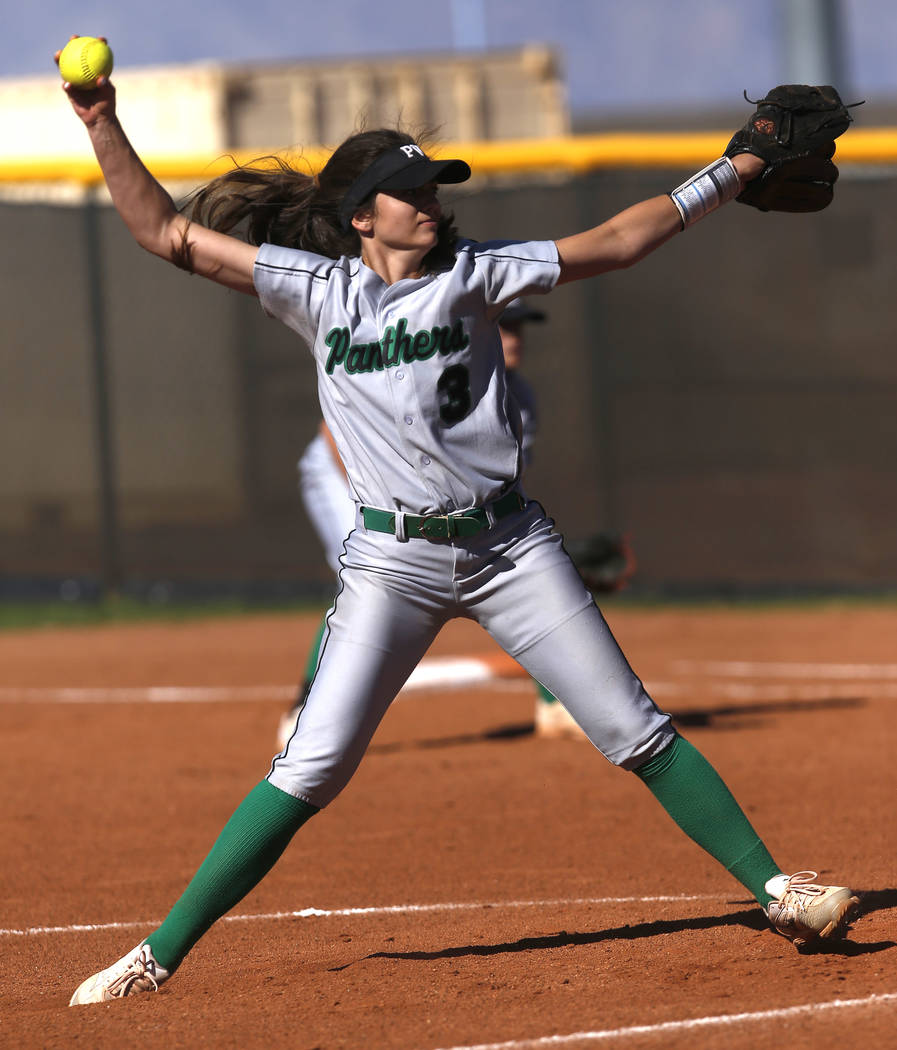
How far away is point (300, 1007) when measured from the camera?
128 inches

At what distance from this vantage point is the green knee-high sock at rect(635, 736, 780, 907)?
347 cm

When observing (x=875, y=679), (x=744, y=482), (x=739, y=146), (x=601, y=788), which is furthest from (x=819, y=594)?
(x=739, y=146)

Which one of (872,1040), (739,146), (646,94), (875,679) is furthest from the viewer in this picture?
(646,94)

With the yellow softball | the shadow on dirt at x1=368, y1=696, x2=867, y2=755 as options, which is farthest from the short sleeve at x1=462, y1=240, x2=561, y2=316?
the shadow on dirt at x1=368, y1=696, x2=867, y2=755

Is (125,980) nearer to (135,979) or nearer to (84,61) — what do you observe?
(135,979)

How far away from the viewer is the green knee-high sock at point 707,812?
347 cm

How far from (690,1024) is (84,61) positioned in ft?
7.68

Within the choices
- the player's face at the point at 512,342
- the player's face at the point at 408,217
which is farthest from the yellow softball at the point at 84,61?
the player's face at the point at 512,342

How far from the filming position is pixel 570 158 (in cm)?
1175

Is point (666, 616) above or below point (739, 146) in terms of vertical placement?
below

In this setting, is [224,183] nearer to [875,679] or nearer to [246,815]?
[246,815]

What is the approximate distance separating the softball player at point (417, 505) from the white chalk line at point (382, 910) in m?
0.79

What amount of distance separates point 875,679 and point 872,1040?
5.66m

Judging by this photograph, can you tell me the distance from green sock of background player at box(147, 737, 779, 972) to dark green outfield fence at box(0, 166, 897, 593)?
8068mm
